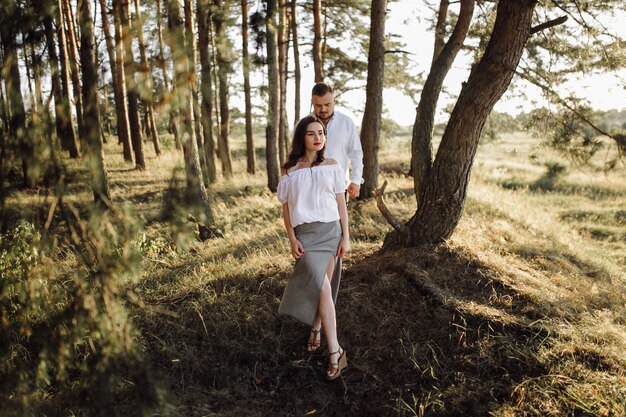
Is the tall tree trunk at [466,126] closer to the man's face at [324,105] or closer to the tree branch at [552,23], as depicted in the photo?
the tree branch at [552,23]

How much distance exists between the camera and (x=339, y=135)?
15.3ft

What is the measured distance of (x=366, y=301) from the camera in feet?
15.6

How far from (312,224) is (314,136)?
2.49ft

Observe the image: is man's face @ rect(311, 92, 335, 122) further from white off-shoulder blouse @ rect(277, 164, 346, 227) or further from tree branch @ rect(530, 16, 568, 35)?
tree branch @ rect(530, 16, 568, 35)

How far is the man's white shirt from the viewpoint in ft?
15.2

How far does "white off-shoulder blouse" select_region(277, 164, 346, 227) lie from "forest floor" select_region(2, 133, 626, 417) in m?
1.30

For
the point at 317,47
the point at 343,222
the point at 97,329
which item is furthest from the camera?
the point at 317,47

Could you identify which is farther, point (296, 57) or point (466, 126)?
point (296, 57)

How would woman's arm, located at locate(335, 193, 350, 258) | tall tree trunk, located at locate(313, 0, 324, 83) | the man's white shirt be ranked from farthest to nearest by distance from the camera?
1. tall tree trunk, located at locate(313, 0, 324, 83)
2. the man's white shirt
3. woman's arm, located at locate(335, 193, 350, 258)

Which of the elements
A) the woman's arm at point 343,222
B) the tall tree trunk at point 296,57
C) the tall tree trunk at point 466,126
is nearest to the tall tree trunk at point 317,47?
the tall tree trunk at point 296,57

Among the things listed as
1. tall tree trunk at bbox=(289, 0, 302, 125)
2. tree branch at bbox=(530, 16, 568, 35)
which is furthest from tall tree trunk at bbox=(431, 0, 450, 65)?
tree branch at bbox=(530, 16, 568, 35)

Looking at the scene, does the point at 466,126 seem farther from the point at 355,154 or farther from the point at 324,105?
Result: the point at 324,105

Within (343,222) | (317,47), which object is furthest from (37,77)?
(317,47)

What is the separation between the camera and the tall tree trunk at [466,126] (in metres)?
4.85
